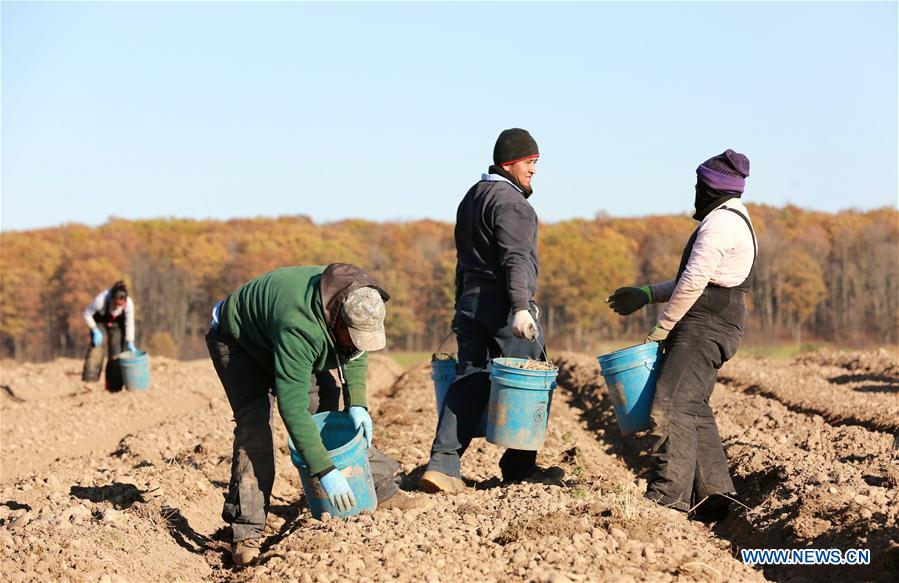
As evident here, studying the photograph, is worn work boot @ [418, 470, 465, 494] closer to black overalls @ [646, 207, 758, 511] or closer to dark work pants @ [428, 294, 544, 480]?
dark work pants @ [428, 294, 544, 480]

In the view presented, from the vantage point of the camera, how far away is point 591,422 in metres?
10.8

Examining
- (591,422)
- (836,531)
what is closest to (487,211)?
(836,531)

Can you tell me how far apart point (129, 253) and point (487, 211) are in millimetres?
54083

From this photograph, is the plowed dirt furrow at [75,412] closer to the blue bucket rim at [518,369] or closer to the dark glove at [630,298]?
the blue bucket rim at [518,369]

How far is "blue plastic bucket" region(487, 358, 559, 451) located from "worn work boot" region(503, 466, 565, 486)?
21.4 inches

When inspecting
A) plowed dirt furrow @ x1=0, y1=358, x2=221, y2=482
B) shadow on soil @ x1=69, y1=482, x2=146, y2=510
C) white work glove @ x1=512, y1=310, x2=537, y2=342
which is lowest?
plowed dirt furrow @ x1=0, y1=358, x2=221, y2=482

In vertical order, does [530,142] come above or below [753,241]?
above

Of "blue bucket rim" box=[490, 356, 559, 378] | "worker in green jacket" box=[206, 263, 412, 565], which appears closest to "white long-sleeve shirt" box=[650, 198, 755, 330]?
"blue bucket rim" box=[490, 356, 559, 378]

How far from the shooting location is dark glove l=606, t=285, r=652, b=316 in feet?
17.8

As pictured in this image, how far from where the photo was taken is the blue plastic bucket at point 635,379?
16.9 ft

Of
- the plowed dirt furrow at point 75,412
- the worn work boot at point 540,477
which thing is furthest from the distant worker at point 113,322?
the worn work boot at point 540,477

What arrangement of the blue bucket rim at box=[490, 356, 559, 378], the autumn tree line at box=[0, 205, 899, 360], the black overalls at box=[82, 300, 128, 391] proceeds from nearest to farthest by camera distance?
the blue bucket rim at box=[490, 356, 559, 378] < the black overalls at box=[82, 300, 128, 391] < the autumn tree line at box=[0, 205, 899, 360]

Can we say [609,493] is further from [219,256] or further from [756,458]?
[219,256]

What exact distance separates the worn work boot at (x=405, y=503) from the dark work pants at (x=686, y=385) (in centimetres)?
116
